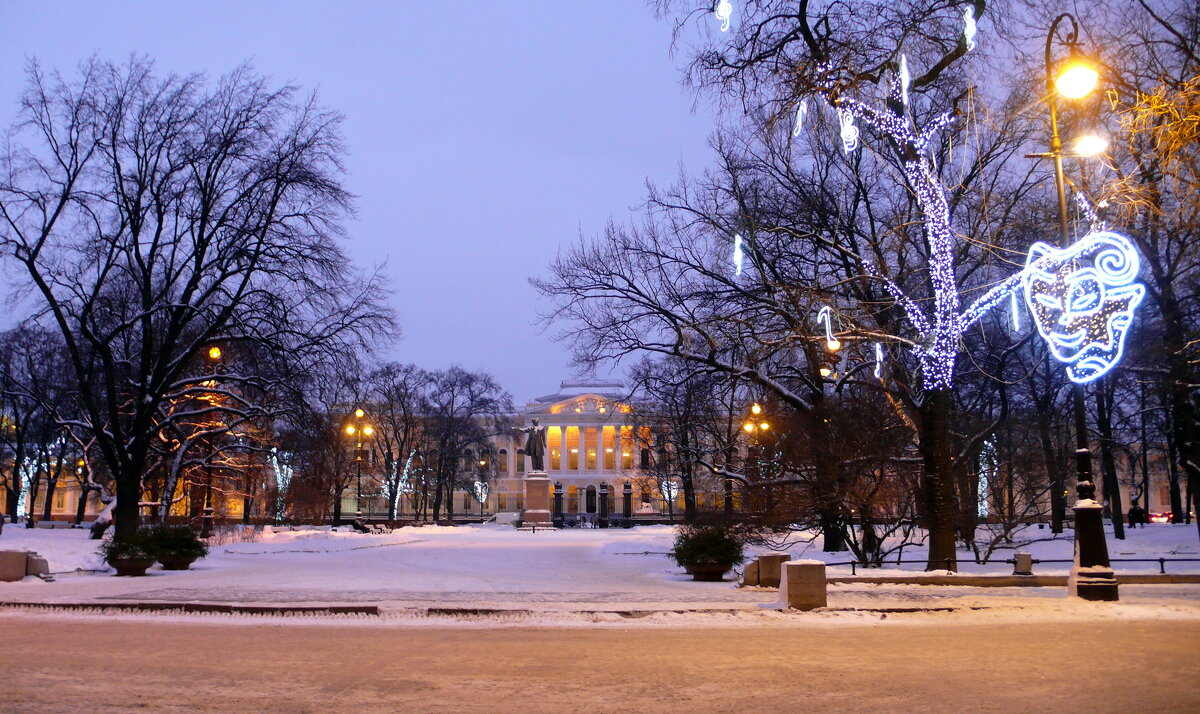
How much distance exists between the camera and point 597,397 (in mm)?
114500

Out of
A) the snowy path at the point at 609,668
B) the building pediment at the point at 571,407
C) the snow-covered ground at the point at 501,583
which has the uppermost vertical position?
the building pediment at the point at 571,407

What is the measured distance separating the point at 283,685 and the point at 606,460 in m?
114

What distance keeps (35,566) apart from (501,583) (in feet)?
30.8

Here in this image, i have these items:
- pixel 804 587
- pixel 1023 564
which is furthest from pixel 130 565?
pixel 1023 564

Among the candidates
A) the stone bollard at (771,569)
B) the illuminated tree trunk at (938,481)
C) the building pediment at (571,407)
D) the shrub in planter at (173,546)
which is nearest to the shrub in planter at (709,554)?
the stone bollard at (771,569)

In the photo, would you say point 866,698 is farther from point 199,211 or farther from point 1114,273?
point 199,211

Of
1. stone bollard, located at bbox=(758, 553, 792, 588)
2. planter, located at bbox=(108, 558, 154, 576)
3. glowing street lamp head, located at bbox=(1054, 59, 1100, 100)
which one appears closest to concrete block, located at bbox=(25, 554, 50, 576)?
planter, located at bbox=(108, 558, 154, 576)

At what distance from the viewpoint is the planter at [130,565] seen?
68.4 feet

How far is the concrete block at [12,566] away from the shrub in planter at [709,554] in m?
13.4

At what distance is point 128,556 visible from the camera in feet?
68.5

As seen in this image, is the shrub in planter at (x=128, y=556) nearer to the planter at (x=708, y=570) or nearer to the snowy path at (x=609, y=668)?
the snowy path at (x=609, y=668)

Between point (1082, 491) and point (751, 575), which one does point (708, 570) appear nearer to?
point (751, 575)

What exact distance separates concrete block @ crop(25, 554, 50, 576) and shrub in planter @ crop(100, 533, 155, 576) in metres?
1.81

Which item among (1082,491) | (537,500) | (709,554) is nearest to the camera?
(1082,491)
